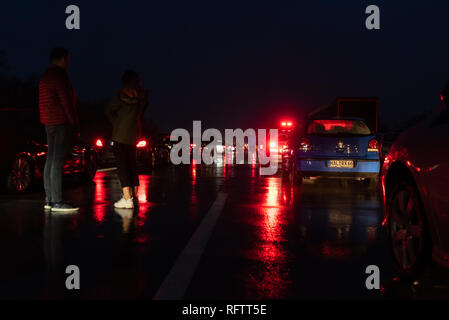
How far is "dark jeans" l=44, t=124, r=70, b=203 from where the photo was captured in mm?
7328

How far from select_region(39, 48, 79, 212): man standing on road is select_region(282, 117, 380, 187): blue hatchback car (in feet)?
18.9

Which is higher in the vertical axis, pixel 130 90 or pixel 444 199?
pixel 130 90

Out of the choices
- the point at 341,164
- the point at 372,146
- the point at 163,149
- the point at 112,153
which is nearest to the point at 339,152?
the point at 341,164

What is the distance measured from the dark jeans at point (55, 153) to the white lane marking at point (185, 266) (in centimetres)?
220

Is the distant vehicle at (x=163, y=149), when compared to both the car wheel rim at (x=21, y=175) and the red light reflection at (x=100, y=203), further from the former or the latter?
the car wheel rim at (x=21, y=175)

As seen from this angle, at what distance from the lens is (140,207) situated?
328 inches

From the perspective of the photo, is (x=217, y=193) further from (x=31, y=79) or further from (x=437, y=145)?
(x=31, y=79)

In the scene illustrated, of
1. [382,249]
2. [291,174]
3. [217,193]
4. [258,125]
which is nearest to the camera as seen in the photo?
[382,249]

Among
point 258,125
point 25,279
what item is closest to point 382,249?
point 25,279

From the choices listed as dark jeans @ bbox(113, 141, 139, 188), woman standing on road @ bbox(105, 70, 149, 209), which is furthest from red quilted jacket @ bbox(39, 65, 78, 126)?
dark jeans @ bbox(113, 141, 139, 188)

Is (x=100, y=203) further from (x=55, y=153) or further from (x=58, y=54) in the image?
(x=58, y=54)

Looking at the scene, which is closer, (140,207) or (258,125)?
(140,207)

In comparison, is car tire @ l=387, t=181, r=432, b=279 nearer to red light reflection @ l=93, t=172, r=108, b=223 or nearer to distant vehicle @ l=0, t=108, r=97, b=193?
red light reflection @ l=93, t=172, r=108, b=223
